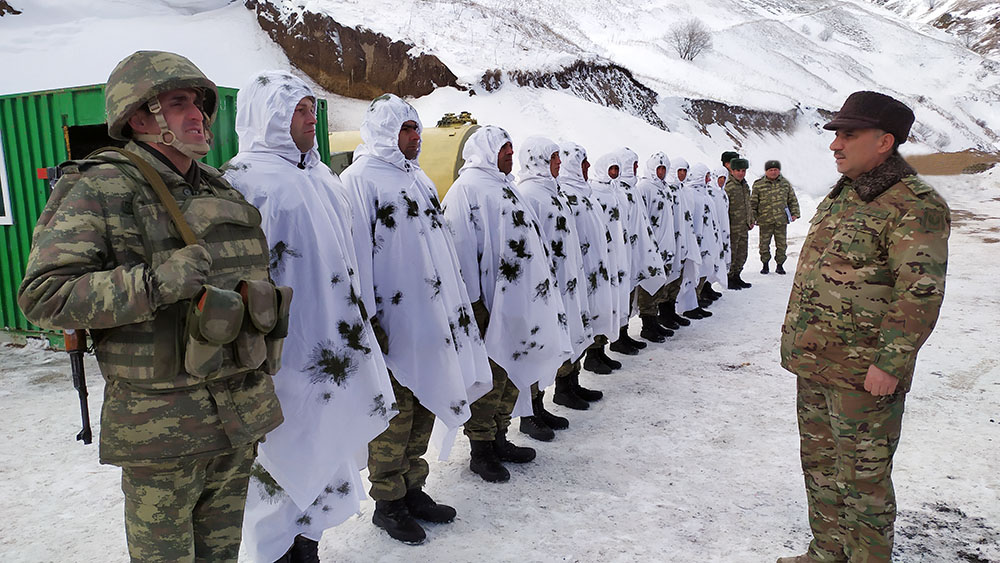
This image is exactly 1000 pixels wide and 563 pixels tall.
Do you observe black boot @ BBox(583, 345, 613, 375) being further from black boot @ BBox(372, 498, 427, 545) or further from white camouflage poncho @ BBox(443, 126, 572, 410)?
black boot @ BBox(372, 498, 427, 545)

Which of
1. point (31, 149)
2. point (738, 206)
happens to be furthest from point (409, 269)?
point (738, 206)

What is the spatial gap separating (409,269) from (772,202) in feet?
26.2

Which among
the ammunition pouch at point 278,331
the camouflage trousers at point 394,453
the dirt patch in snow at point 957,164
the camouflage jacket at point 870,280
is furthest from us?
the dirt patch in snow at point 957,164

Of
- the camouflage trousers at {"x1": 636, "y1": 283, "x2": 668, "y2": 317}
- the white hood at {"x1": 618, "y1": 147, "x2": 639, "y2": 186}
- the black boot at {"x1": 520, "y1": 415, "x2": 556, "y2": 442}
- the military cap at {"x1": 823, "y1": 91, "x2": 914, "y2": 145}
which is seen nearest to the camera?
the military cap at {"x1": 823, "y1": 91, "x2": 914, "y2": 145}

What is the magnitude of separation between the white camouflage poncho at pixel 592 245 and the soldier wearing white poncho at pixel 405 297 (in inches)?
69.8

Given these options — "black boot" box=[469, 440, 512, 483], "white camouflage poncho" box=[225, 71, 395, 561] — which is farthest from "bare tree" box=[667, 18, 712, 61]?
"white camouflage poncho" box=[225, 71, 395, 561]

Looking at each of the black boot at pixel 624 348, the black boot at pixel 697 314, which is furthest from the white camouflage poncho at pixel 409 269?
the black boot at pixel 697 314

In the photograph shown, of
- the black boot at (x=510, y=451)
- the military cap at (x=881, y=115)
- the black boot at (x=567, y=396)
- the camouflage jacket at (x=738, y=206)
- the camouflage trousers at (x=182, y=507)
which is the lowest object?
the black boot at (x=567, y=396)

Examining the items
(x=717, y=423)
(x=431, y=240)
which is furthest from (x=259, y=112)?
(x=717, y=423)

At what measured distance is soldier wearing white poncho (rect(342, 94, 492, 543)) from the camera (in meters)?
2.75

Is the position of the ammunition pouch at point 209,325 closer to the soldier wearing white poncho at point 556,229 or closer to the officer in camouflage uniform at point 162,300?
the officer in camouflage uniform at point 162,300

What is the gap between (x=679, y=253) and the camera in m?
6.84

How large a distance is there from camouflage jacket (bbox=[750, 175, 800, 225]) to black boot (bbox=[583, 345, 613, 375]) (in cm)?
518

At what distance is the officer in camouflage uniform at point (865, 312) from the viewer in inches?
83.0
